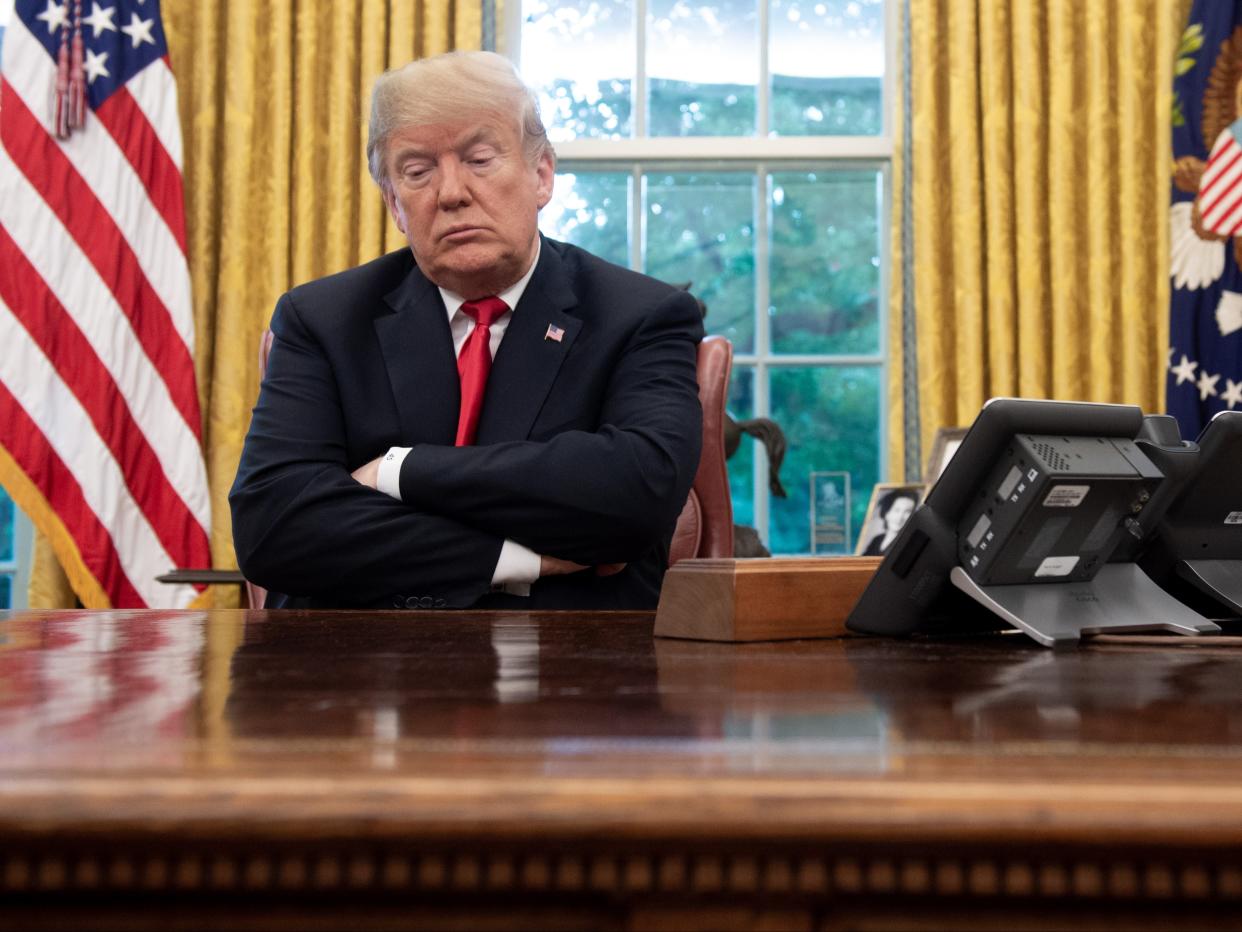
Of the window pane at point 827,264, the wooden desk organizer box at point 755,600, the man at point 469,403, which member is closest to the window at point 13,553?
the man at point 469,403

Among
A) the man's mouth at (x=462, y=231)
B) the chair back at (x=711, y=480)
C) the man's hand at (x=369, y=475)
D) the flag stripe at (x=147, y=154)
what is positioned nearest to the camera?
the man's hand at (x=369, y=475)

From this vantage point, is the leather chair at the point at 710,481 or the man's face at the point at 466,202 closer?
the man's face at the point at 466,202

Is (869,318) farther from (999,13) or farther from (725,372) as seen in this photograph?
(725,372)

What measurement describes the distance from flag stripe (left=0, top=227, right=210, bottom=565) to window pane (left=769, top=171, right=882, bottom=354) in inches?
72.4

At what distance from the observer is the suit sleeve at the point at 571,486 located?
5.31 feet

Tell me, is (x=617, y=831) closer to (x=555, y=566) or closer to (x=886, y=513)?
(x=555, y=566)

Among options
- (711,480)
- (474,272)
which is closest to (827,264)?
(711,480)

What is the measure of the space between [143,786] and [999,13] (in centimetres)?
367

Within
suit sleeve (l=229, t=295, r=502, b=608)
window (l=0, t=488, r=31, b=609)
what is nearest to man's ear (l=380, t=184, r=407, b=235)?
suit sleeve (l=229, t=295, r=502, b=608)

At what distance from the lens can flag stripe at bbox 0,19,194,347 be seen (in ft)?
11.0

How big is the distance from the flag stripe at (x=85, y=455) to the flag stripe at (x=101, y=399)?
0.9 inches

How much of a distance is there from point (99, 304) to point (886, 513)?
2195 mm

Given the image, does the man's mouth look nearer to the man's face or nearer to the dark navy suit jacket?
the man's face

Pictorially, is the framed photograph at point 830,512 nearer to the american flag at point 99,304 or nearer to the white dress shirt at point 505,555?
the american flag at point 99,304
